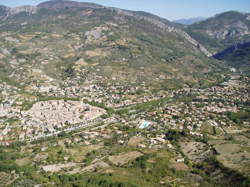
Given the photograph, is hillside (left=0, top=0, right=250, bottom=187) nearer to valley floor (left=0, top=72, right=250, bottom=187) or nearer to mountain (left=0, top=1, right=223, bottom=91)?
valley floor (left=0, top=72, right=250, bottom=187)

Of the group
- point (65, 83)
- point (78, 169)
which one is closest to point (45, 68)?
point (65, 83)

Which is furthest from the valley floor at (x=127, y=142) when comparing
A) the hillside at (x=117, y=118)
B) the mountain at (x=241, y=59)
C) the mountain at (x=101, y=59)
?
the mountain at (x=241, y=59)

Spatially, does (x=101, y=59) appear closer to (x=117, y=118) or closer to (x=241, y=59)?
(x=117, y=118)

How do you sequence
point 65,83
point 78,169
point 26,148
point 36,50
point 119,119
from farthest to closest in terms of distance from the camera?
point 36,50, point 65,83, point 119,119, point 26,148, point 78,169

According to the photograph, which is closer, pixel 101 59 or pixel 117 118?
pixel 117 118

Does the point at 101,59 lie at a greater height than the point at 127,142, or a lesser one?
greater

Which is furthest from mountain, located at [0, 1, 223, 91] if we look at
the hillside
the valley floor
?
the valley floor

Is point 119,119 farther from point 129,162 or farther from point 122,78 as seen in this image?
point 122,78

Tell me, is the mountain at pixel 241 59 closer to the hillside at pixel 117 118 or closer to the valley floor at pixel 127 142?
the hillside at pixel 117 118

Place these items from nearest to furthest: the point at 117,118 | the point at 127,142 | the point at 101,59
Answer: the point at 127,142, the point at 117,118, the point at 101,59

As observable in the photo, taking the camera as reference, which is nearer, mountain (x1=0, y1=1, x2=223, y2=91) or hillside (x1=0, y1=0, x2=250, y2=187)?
hillside (x1=0, y1=0, x2=250, y2=187)

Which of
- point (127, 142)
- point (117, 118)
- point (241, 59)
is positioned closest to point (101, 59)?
point (117, 118)
